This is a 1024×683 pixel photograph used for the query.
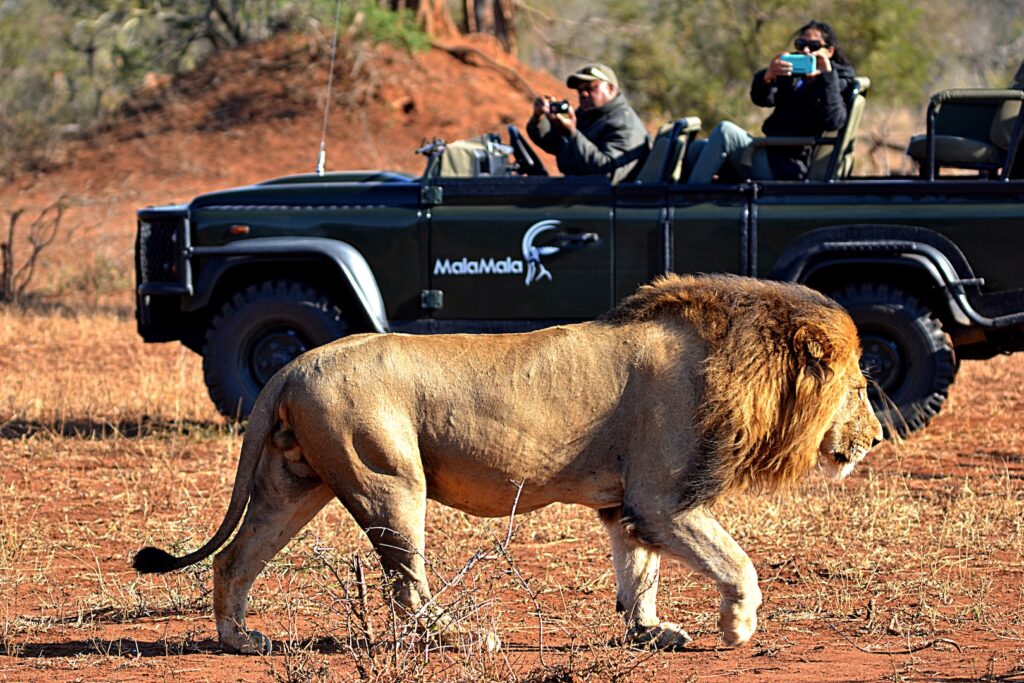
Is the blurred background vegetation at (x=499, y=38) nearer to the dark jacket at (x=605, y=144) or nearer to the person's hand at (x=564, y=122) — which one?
the dark jacket at (x=605, y=144)

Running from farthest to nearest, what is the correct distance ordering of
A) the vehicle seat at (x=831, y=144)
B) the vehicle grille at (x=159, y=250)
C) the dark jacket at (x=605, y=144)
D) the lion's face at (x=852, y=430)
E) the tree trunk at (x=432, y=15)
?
the tree trunk at (x=432, y=15), the vehicle grille at (x=159, y=250), the dark jacket at (x=605, y=144), the vehicle seat at (x=831, y=144), the lion's face at (x=852, y=430)

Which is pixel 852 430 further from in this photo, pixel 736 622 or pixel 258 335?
pixel 258 335

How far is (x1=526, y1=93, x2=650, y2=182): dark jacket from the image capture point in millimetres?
8602

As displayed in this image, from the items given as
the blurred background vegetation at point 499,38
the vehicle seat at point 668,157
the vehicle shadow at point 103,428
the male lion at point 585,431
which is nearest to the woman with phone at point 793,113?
the vehicle seat at point 668,157

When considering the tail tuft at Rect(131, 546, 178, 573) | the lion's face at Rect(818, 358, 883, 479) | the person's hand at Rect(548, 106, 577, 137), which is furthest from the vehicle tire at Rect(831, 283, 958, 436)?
the tail tuft at Rect(131, 546, 178, 573)

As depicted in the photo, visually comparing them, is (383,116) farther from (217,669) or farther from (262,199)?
(217,669)

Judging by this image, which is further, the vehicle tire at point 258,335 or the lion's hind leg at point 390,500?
the vehicle tire at point 258,335

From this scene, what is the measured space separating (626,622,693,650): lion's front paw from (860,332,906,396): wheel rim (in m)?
3.99

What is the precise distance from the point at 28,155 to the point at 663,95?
8689 mm

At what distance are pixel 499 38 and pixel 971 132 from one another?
13881 millimetres

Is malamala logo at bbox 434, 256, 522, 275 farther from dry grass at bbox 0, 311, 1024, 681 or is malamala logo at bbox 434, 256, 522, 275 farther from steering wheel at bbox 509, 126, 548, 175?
dry grass at bbox 0, 311, 1024, 681

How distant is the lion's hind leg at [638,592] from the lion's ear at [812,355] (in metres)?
0.75

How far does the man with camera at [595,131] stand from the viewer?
861 cm

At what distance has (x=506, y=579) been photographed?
5.91m
